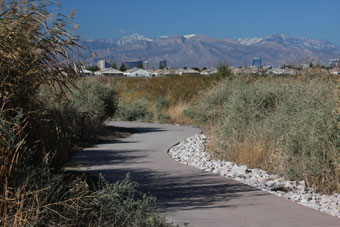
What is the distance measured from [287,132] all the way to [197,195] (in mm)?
3759

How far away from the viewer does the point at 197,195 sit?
8.66m

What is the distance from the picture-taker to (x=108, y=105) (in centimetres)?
1992

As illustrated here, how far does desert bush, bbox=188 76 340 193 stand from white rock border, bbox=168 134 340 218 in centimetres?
28

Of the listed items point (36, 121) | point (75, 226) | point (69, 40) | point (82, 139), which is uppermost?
point (69, 40)

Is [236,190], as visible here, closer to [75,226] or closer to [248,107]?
[75,226]

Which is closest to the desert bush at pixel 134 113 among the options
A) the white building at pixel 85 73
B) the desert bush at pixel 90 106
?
the white building at pixel 85 73

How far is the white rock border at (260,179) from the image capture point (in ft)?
27.6

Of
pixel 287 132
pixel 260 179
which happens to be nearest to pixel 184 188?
pixel 260 179

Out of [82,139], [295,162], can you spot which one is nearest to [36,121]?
[295,162]

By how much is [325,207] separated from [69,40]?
4606 mm

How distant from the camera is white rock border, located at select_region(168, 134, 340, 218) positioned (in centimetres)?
840

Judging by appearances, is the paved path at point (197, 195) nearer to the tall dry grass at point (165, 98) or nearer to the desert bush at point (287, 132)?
the desert bush at point (287, 132)

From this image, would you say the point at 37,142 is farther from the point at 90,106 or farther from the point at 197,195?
the point at 90,106

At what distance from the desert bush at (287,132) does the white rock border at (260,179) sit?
0.28 meters
